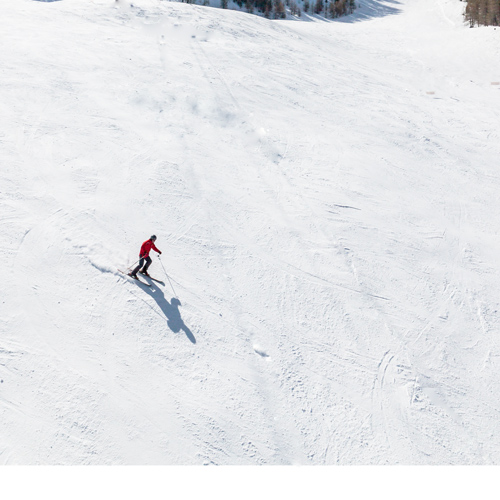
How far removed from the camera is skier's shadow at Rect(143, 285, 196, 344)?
24.1 ft

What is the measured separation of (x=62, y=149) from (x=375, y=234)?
31.9 feet

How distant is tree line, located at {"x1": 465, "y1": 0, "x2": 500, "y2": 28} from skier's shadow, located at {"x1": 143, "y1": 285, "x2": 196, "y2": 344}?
3548 cm

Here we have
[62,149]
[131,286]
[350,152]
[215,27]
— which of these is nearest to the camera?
[131,286]

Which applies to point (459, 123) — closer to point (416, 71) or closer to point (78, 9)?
point (416, 71)

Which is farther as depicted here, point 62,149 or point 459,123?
point 459,123

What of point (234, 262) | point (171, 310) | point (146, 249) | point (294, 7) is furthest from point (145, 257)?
point (294, 7)

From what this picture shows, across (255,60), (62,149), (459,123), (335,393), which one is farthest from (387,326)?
(255,60)

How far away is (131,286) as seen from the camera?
25.9ft

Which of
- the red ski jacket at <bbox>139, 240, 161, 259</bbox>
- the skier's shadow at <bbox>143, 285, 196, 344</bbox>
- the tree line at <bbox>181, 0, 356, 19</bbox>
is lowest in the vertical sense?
the skier's shadow at <bbox>143, 285, 196, 344</bbox>

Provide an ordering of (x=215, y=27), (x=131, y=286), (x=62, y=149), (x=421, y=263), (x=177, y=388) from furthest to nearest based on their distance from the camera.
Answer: (x=215, y=27), (x=62, y=149), (x=421, y=263), (x=131, y=286), (x=177, y=388)

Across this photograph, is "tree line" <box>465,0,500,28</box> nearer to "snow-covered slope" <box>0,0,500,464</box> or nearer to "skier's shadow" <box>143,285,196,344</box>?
"snow-covered slope" <box>0,0,500,464</box>

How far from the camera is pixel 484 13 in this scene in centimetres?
2911

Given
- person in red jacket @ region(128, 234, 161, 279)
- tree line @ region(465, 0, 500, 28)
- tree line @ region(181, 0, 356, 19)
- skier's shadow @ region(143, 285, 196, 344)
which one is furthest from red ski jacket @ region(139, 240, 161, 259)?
tree line @ region(181, 0, 356, 19)

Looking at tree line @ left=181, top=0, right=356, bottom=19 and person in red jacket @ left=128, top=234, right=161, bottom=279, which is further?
tree line @ left=181, top=0, right=356, bottom=19
